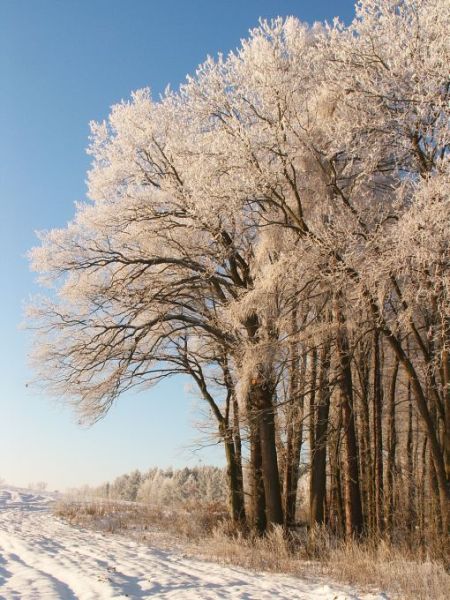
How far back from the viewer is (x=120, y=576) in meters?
7.70

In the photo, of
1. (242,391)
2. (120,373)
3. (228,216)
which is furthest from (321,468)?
(228,216)

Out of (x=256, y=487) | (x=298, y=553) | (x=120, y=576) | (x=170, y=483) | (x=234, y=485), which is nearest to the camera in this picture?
(x=120, y=576)

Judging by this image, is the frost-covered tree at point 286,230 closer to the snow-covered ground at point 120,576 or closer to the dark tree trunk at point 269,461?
the dark tree trunk at point 269,461

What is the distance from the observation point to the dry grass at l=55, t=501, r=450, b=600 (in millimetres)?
7289

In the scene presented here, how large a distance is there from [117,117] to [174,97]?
1.65m

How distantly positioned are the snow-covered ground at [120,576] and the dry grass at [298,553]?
624 millimetres

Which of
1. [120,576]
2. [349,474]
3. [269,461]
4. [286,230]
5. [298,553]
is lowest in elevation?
[298,553]

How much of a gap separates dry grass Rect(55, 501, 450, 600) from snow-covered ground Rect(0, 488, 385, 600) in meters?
0.62

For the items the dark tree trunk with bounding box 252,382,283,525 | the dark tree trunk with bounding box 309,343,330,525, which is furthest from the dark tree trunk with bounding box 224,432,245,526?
the dark tree trunk with bounding box 309,343,330,525

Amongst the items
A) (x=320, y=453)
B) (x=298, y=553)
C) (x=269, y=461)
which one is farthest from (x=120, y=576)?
(x=320, y=453)

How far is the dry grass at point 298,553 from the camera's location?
729 centimetres

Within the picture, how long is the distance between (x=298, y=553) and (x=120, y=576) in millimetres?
3882

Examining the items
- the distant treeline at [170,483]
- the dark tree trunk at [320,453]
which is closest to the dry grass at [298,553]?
the dark tree trunk at [320,453]

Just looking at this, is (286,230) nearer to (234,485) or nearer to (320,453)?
(320,453)
